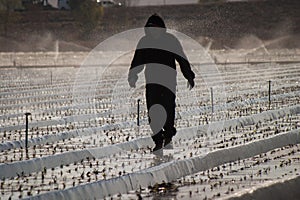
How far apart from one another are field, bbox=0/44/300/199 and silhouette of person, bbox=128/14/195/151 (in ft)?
1.16

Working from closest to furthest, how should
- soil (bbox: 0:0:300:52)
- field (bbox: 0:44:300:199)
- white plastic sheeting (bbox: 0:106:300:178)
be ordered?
field (bbox: 0:44:300:199) → white plastic sheeting (bbox: 0:106:300:178) → soil (bbox: 0:0:300:52)

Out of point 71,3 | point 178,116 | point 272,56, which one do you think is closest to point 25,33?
point 71,3

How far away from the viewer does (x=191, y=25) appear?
91625 mm

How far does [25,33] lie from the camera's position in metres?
87.0

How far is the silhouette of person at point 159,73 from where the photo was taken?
12.0 m

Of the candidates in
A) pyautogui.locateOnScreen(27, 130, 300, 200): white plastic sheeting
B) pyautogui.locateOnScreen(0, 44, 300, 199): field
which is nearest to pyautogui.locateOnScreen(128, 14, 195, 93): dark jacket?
pyautogui.locateOnScreen(0, 44, 300, 199): field

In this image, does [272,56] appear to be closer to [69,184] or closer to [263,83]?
[263,83]

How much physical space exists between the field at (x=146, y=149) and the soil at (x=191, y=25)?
2232 inches

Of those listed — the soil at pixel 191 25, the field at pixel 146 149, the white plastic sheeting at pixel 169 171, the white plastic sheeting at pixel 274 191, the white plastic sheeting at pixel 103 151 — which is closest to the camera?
the white plastic sheeting at pixel 274 191

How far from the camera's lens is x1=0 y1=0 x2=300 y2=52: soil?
8269cm

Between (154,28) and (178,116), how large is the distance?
5745mm

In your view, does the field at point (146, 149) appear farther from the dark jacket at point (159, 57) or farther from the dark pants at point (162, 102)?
the dark jacket at point (159, 57)

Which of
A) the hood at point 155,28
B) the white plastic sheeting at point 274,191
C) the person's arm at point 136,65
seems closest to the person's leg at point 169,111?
the person's arm at point 136,65

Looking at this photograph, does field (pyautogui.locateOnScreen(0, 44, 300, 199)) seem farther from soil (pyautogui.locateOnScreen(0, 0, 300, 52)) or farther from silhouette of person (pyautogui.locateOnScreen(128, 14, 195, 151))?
→ soil (pyautogui.locateOnScreen(0, 0, 300, 52))
